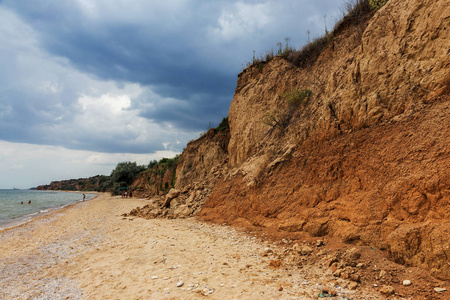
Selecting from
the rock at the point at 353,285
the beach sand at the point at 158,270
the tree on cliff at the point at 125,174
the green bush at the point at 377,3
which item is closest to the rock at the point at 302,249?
the beach sand at the point at 158,270

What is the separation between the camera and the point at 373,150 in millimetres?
5867

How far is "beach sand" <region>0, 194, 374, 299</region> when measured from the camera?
405 centimetres

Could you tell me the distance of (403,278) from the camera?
3793 millimetres

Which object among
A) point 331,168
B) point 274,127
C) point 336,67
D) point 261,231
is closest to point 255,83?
point 274,127

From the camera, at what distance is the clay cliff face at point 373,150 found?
447 cm

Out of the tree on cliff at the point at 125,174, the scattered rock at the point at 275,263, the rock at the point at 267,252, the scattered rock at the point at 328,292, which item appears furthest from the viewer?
the tree on cliff at the point at 125,174

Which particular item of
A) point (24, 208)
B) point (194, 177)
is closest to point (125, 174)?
point (24, 208)

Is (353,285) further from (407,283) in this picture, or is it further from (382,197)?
(382,197)

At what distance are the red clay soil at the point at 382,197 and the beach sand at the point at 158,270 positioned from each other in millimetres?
1350

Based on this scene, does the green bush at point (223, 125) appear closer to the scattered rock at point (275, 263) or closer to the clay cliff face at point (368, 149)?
the clay cliff face at point (368, 149)

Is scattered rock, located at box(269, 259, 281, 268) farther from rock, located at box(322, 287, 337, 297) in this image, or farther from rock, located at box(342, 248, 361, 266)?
rock, located at box(342, 248, 361, 266)

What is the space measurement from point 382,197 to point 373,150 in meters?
1.34

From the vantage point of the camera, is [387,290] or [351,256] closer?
[387,290]

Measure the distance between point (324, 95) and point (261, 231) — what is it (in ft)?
19.4
